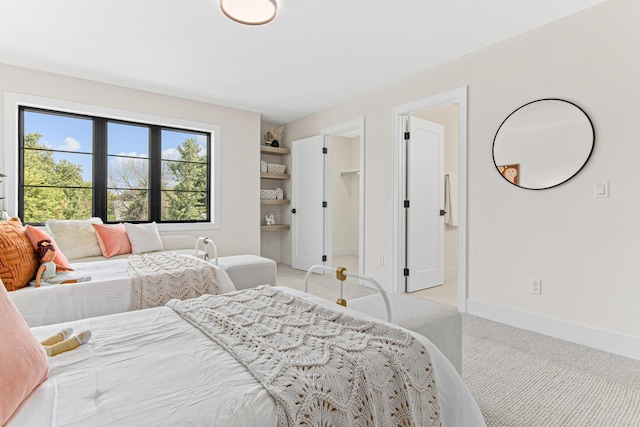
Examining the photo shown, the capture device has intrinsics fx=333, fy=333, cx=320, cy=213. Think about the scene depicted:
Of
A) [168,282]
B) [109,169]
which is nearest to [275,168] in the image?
[109,169]

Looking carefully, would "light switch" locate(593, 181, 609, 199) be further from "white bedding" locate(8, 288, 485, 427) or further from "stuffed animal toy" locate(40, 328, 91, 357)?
"stuffed animal toy" locate(40, 328, 91, 357)

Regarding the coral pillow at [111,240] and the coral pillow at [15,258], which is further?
the coral pillow at [111,240]

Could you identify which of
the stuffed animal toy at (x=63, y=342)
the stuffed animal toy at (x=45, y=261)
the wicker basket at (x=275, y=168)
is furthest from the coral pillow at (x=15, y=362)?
the wicker basket at (x=275, y=168)

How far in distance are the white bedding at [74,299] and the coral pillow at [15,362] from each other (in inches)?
48.6

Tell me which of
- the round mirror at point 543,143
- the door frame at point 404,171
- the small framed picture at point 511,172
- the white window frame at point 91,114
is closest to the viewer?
the round mirror at point 543,143

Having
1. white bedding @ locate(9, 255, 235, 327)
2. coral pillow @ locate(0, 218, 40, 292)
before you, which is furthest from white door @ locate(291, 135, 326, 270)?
coral pillow @ locate(0, 218, 40, 292)

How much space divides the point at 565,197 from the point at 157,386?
2982 millimetres

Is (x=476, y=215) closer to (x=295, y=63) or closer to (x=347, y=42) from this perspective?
(x=347, y=42)

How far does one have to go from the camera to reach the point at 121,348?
1139mm

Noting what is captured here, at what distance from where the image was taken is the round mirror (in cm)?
253

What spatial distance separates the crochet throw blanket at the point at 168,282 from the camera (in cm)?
223

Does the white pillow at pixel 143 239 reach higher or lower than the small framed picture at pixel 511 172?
lower

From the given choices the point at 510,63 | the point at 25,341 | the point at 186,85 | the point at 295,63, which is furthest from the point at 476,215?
the point at 186,85

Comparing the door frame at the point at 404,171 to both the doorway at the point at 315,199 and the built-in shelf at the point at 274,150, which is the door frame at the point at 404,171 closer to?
the doorway at the point at 315,199
